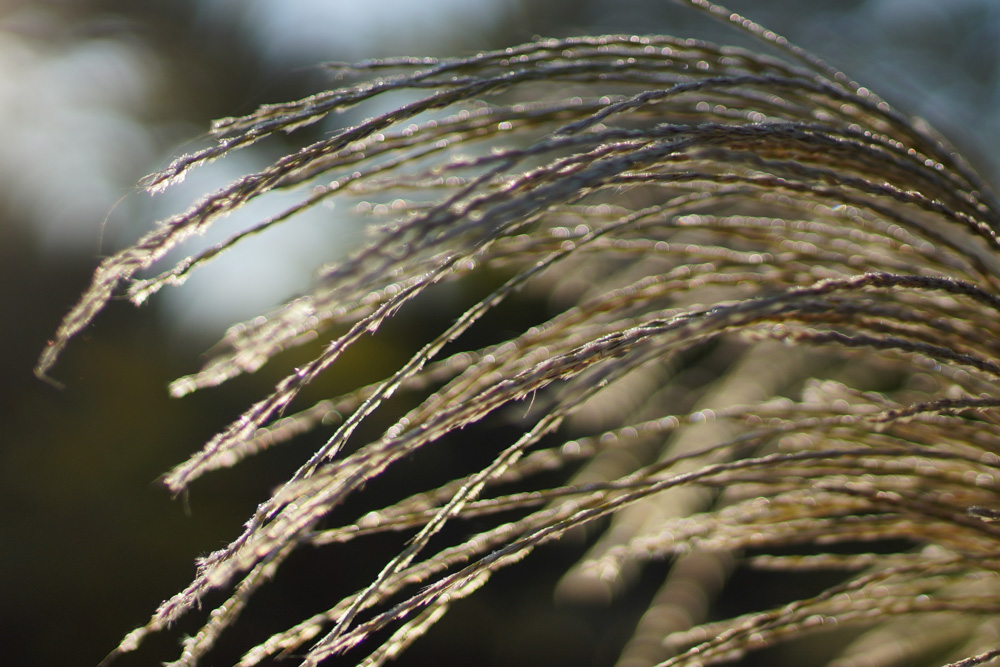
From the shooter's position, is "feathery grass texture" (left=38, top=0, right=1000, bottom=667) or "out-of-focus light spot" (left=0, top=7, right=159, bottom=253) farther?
"out-of-focus light spot" (left=0, top=7, right=159, bottom=253)

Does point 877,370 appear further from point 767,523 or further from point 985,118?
point 767,523

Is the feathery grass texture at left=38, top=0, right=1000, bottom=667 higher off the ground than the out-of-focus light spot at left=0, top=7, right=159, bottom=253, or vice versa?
the out-of-focus light spot at left=0, top=7, right=159, bottom=253

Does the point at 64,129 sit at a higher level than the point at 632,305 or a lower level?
higher

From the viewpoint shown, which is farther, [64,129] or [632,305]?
[64,129]

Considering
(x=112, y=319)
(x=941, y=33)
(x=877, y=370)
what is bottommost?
(x=877, y=370)

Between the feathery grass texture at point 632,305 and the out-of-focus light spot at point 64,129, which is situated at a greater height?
the out-of-focus light spot at point 64,129

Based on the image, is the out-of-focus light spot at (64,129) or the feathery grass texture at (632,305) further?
the out-of-focus light spot at (64,129)

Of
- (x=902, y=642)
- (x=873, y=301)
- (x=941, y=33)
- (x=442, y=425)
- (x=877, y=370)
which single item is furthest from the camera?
(x=941, y=33)

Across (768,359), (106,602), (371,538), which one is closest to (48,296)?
(106,602)
